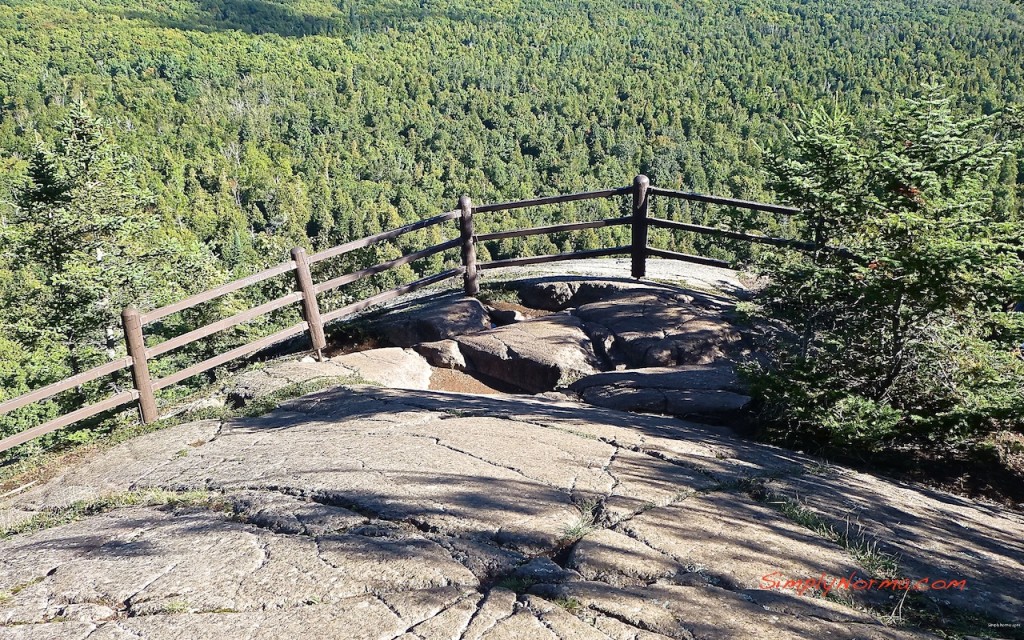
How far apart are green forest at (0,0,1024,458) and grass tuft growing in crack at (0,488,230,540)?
149 feet

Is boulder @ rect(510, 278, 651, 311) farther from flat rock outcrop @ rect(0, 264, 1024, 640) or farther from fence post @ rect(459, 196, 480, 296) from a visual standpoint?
flat rock outcrop @ rect(0, 264, 1024, 640)

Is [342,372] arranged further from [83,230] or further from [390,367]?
[83,230]

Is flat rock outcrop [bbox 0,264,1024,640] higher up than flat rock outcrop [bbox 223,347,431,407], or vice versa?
flat rock outcrop [bbox 0,264,1024,640]

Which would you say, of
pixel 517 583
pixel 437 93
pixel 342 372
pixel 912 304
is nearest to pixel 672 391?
pixel 912 304

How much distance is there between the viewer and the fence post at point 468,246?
1020 cm

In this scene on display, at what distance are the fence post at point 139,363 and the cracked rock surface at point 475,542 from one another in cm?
151

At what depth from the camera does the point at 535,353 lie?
28.9ft

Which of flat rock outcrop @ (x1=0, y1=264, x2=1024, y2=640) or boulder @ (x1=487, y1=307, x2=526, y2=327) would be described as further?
boulder @ (x1=487, y1=307, x2=526, y2=327)

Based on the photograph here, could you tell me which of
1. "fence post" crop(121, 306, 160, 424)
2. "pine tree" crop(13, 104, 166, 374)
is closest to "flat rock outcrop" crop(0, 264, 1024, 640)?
"fence post" crop(121, 306, 160, 424)

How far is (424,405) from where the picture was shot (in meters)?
6.79

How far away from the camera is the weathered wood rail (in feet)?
23.5

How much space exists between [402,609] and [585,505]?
1429 mm

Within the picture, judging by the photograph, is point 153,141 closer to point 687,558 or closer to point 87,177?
point 87,177

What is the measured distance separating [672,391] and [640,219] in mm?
3537
